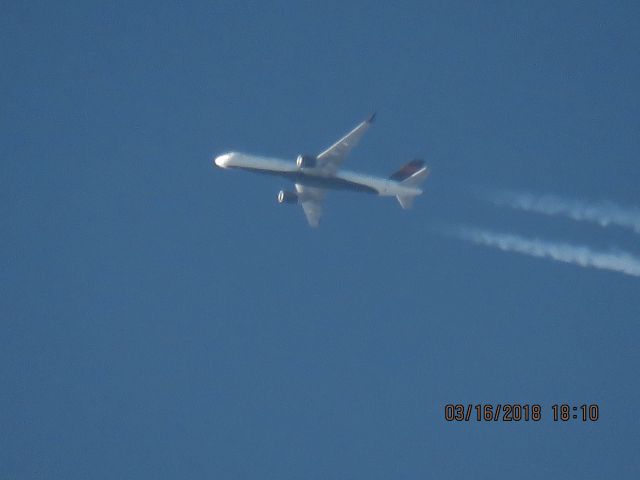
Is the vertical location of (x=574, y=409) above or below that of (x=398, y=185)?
below

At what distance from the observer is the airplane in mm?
85500

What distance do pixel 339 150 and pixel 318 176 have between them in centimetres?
288

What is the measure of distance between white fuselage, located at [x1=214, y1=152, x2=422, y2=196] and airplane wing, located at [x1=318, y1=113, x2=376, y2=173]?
0.53 m

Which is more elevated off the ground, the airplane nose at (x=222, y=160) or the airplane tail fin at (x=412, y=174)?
the airplane tail fin at (x=412, y=174)

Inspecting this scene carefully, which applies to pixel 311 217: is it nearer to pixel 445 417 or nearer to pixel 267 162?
pixel 267 162

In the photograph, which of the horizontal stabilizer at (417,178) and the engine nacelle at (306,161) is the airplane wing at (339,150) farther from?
the horizontal stabilizer at (417,178)

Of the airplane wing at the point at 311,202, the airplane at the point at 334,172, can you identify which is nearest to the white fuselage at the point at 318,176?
the airplane at the point at 334,172

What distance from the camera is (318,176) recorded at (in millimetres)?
86688

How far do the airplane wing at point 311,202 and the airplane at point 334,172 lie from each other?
51.2 inches

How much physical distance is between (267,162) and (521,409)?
3020cm

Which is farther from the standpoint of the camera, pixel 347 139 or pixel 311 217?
pixel 311 217

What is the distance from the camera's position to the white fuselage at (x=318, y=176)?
85562mm

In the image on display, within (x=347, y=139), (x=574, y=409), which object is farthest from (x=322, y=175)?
(x=574, y=409)

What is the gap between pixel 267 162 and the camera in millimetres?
86000
